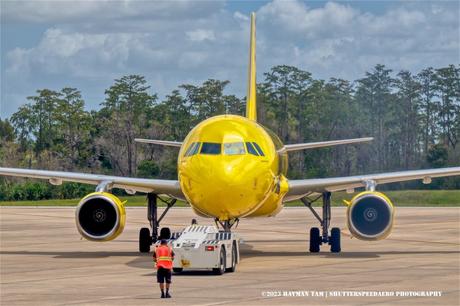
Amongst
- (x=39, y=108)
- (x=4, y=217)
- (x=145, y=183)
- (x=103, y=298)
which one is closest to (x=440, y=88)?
(x=39, y=108)

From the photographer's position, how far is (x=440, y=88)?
115312 millimetres

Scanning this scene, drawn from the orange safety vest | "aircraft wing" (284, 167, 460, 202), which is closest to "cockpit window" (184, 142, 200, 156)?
"aircraft wing" (284, 167, 460, 202)

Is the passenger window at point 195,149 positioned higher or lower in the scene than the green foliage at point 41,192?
lower

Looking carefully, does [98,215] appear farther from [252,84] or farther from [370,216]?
[252,84]

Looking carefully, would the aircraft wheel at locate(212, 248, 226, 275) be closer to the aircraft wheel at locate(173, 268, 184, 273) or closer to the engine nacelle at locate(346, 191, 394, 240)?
the aircraft wheel at locate(173, 268, 184, 273)

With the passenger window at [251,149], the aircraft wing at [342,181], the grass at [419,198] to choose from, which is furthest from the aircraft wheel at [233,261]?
the grass at [419,198]

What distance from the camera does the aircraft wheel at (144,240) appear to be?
3331 cm

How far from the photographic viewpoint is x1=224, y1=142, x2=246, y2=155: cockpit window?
2775 centimetres

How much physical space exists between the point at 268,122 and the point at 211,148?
77.5 metres

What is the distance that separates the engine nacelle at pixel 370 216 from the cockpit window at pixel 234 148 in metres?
4.21

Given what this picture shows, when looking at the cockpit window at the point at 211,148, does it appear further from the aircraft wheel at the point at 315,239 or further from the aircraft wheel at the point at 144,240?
the aircraft wheel at the point at 315,239

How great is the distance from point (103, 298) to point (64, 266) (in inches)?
318

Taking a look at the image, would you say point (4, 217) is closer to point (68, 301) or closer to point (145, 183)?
point (145, 183)

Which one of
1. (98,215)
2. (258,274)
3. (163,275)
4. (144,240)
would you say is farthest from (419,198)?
(163,275)
